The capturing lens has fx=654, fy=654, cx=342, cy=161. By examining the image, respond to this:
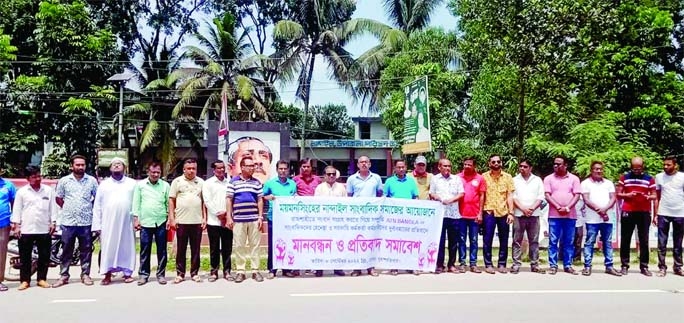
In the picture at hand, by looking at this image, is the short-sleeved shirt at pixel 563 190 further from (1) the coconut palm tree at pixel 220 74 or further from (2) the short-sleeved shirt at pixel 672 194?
(1) the coconut palm tree at pixel 220 74

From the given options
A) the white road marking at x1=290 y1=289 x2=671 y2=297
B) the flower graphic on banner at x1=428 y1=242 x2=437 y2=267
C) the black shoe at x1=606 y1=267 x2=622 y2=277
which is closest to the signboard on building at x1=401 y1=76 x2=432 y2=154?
the flower graphic on banner at x1=428 y1=242 x2=437 y2=267

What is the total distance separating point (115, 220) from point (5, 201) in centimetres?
145

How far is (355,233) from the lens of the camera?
32.9 ft

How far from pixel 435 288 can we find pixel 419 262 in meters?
1.42

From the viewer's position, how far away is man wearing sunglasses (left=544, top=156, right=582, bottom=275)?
10.2 meters

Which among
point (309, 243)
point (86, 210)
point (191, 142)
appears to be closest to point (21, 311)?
point (86, 210)

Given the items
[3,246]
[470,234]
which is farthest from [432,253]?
[3,246]

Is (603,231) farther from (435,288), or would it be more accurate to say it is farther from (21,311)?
(21,311)

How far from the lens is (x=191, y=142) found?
37.9 meters

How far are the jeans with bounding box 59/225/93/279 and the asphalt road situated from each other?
272 mm

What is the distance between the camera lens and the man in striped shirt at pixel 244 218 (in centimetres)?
939

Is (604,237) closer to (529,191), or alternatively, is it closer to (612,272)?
(612,272)

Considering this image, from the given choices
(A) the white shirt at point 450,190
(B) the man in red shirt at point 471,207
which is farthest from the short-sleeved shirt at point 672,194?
(A) the white shirt at point 450,190

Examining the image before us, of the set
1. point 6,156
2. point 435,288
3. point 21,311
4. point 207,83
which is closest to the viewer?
point 21,311
